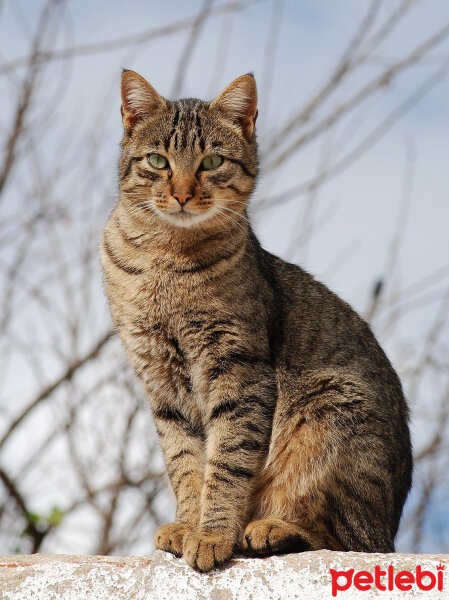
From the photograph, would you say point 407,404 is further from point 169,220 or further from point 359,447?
point 169,220

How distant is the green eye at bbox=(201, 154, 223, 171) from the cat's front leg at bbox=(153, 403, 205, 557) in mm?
1174

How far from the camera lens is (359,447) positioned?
3.85 meters

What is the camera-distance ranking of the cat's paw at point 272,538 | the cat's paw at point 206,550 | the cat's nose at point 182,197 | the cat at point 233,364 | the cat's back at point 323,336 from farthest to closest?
the cat's back at point 323,336 → the cat's nose at point 182,197 → the cat at point 233,364 → the cat's paw at point 272,538 → the cat's paw at point 206,550

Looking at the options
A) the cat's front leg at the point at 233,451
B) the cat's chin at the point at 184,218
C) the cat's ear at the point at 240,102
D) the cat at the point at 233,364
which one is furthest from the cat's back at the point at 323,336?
the cat's ear at the point at 240,102

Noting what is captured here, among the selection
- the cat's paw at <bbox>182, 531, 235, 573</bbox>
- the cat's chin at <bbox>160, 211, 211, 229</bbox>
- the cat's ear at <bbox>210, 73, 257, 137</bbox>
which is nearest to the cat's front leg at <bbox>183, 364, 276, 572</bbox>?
the cat's paw at <bbox>182, 531, 235, 573</bbox>

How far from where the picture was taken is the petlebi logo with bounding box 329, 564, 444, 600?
3.30m

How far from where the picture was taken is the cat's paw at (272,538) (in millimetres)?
3602

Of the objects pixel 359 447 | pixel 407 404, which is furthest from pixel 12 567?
pixel 407 404

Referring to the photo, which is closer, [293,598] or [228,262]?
[293,598]

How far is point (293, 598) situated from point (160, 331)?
137 centimetres

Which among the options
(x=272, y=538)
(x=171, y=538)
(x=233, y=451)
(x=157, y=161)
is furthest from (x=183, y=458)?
(x=157, y=161)

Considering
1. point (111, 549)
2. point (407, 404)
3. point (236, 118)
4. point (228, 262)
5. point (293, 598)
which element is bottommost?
point (293, 598)

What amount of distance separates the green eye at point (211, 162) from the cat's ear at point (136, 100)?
43 centimetres

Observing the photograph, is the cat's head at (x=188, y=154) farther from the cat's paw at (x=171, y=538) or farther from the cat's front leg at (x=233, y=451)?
the cat's paw at (x=171, y=538)
